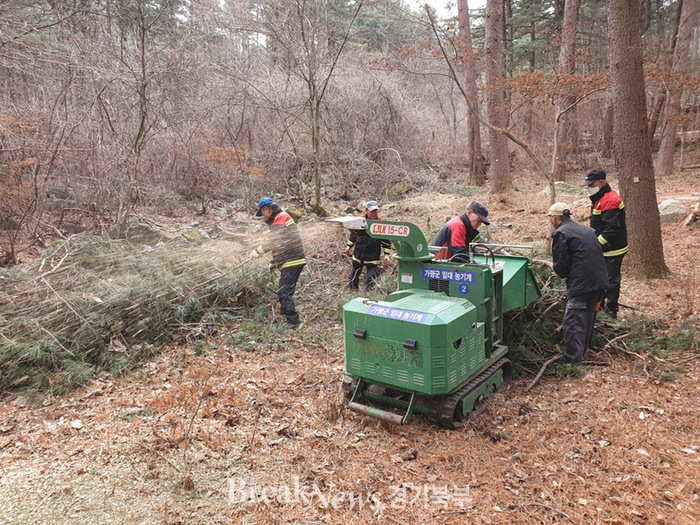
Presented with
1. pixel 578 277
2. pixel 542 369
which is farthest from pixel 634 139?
pixel 542 369

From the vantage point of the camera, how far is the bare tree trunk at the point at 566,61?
1102cm

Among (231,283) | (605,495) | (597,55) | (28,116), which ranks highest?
(597,55)

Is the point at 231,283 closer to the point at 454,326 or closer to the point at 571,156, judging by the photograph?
Answer: the point at 454,326

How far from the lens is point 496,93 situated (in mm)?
13852

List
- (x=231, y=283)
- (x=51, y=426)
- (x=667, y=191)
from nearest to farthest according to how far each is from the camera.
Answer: (x=51, y=426)
(x=231, y=283)
(x=667, y=191)

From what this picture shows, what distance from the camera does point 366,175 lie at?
54.4 feet

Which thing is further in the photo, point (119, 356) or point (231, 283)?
point (231, 283)

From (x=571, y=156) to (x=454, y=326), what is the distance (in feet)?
73.3

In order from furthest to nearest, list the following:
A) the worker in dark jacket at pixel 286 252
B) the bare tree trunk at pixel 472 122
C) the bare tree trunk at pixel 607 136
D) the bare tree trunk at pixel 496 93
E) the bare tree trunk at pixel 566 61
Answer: the bare tree trunk at pixel 607 136
the bare tree trunk at pixel 472 122
the bare tree trunk at pixel 496 93
the bare tree trunk at pixel 566 61
the worker in dark jacket at pixel 286 252

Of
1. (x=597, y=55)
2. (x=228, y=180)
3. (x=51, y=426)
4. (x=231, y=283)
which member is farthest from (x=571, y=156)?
(x=51, y=426)

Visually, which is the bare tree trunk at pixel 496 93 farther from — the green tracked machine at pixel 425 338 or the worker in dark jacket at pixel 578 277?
the green tracked machine at pixel 425 338

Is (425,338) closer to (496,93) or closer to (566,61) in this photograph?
(566,61)

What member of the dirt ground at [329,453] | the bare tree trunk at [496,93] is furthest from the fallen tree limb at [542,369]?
the bare tree trunk at [496,93]

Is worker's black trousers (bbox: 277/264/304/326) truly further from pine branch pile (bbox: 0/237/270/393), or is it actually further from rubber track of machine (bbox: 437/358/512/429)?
rubber track of machine (bbox: 437/358/512/429)
